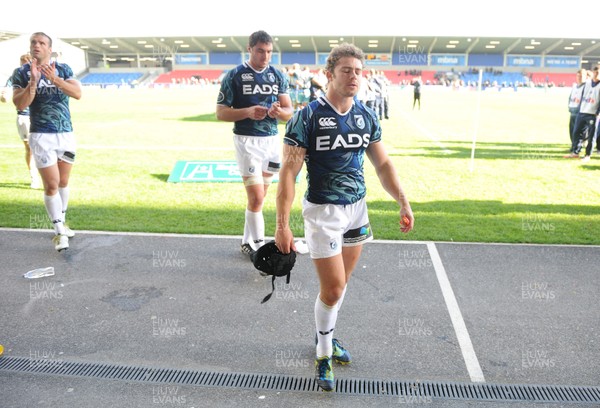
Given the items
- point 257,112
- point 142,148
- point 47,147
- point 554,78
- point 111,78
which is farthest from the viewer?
point 111,78

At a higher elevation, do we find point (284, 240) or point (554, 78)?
point (554, 78)

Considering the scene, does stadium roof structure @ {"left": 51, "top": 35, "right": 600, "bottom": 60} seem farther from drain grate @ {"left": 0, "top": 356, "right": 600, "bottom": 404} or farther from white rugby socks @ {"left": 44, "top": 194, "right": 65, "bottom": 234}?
drain grate @ {"left": 0, "top": 356, "right": 600, "bottom": 404}

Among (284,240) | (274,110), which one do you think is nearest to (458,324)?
(284,240)

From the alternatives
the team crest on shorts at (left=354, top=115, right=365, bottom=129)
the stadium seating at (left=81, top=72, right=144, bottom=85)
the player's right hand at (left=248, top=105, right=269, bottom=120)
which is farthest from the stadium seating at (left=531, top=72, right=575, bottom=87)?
the team crest on shorts at (left=354, top=115, right=365, bottom=129)

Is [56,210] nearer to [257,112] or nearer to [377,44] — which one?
[257,112]

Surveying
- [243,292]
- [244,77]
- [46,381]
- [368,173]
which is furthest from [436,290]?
[368,173]

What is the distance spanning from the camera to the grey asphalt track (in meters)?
3.76

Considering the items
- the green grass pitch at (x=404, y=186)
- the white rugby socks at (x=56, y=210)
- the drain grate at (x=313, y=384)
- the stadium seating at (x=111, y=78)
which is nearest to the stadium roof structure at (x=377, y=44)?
the stadium seating at (x=111, y=78)

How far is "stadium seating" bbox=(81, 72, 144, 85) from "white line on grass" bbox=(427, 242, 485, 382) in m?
82.6

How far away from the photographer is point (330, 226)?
11.5 feet

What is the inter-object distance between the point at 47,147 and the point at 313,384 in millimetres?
4605

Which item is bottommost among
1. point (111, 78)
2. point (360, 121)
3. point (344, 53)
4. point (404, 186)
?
point (404, 186)

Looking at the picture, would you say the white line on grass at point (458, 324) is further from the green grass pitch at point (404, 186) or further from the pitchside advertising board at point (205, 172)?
the pitchside advertising board at point (205, 172)

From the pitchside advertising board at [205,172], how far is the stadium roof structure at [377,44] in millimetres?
67072
